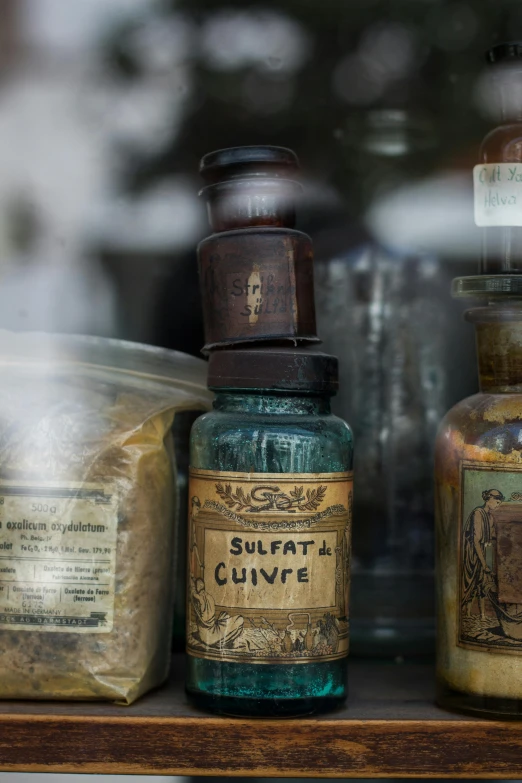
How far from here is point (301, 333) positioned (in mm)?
617

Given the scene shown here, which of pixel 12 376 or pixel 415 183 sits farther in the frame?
pixel 415 183

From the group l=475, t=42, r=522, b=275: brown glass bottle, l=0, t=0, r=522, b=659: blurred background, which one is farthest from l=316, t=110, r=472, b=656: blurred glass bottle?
l=475, t=42, r=522, b=275: brown glass bottle

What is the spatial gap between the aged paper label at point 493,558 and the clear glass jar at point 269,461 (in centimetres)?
8

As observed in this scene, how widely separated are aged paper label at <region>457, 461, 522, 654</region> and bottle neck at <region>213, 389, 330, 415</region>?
105 millimetres

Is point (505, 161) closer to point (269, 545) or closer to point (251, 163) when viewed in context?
point (251, 163)

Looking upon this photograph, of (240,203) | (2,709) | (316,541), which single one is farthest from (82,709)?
(240,203)

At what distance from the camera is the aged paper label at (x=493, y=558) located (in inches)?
22.7

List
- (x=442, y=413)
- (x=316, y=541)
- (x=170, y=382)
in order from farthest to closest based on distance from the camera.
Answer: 1. (x=442, y=413)
2. (x=170, y=382)
3. (x=316, y=541)

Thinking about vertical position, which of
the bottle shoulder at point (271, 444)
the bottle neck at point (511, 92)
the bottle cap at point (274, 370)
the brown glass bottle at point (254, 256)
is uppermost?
the bottle neck at point (511, 92)

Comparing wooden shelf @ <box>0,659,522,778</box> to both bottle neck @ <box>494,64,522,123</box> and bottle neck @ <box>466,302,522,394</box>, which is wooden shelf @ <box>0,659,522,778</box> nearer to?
bottle neck @ <box>466,302,522,394</box>

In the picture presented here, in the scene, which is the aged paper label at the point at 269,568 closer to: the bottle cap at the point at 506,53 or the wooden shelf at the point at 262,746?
the wooden shelf at the point at 262,746

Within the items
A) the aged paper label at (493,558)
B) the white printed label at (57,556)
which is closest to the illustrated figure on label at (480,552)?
the aged paper label at (493,558)

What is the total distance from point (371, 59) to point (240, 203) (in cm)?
29

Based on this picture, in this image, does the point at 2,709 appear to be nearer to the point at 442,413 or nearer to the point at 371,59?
the point at 442,413
